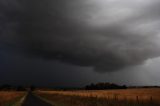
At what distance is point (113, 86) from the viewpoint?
196750 mm

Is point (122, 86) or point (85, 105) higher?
point (122, 86)

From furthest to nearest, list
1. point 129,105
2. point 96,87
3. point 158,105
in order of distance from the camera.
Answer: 1. point 96,87
2. point 129,105
3. point 158,105

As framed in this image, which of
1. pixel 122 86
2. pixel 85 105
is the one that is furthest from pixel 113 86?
pixel 85 105

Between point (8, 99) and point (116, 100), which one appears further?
point (8, 99)

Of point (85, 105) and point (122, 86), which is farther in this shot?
point (122, 86)

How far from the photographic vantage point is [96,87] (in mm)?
199375

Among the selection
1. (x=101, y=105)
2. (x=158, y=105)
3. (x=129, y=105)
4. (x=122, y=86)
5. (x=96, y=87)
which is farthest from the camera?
(x=96, y=87)

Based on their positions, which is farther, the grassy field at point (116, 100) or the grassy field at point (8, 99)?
the grassy field at point (8, 99)

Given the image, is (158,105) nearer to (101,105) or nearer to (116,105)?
(116,105)

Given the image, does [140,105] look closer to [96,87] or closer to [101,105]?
[101,105]

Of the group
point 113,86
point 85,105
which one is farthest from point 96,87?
point 85,105

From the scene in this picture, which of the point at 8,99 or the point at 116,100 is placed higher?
the point at 116,100

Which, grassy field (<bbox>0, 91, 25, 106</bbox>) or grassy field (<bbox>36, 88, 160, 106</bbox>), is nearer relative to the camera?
grassy field (<bbox>36, 88, 160, 106</bbox>)

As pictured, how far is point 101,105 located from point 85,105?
2.96 metres
